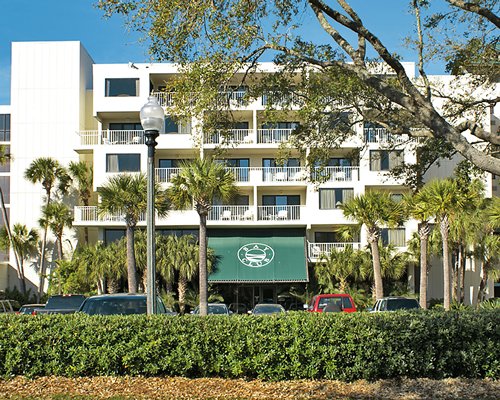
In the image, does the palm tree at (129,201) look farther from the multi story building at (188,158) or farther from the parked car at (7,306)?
the multi story building at (188,158)

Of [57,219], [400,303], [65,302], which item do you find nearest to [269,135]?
[57,219]

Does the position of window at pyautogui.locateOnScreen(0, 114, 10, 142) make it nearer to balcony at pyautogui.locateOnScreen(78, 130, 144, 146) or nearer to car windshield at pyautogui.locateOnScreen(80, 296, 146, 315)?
balcony at pyautogui.locateOnScreen(78, 130, 144, 146)

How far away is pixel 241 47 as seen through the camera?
11.6 m

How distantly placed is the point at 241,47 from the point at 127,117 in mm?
32600

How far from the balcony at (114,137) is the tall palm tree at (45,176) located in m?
2.24

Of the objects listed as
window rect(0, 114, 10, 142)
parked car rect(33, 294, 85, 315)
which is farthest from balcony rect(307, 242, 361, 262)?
window rect(0, 114, 10, 142)

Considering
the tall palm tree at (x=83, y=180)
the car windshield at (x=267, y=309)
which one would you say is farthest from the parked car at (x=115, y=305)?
the tall palm tree at (x=83, y=180)

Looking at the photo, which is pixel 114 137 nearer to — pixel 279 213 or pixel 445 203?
pixel 279 213

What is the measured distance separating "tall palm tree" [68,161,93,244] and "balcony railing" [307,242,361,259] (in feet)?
47.0

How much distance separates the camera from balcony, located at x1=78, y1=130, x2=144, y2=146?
4181 centimetres

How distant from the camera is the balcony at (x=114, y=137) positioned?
41.8 meters

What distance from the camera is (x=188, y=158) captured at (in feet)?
141

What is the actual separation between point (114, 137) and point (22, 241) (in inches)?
347

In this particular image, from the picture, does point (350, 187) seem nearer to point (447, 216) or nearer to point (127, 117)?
point (447, 216)
